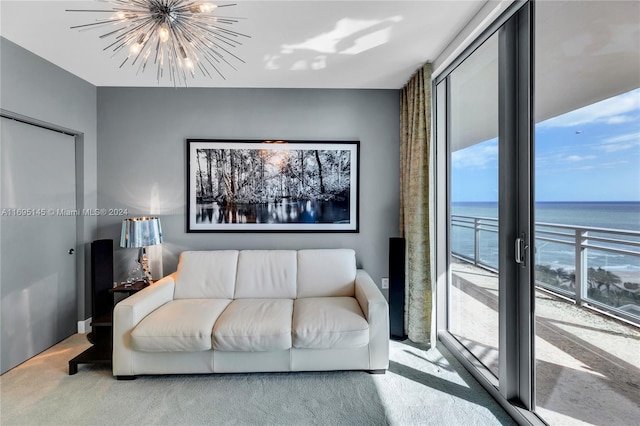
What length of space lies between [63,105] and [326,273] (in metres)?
2.98

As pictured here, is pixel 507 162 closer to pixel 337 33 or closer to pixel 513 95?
pixel 513 95

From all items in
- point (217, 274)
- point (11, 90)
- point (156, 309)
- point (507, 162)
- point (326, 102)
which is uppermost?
point (326, 102)

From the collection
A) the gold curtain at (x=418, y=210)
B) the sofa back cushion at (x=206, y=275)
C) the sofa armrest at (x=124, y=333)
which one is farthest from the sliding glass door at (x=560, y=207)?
the sofa armrest at (x=124, y=333)

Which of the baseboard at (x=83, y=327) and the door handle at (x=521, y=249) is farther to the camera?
the baseboard at (x=83, y=327)

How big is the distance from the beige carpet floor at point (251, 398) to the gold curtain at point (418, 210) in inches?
18.2

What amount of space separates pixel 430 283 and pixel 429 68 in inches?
78.1

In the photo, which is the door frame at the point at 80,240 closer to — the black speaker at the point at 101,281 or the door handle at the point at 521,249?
the black speaker at the point at 101,281

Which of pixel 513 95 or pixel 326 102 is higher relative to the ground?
pixel 326 102

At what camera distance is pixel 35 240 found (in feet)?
8.04

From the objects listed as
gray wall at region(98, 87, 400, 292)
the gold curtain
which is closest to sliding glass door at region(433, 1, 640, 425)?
the gold curtain

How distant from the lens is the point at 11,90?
2.19 meters

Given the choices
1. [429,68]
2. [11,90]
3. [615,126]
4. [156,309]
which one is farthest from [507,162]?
[11,90]

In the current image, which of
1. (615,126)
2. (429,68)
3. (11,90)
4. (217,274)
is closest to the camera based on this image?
(615,126)

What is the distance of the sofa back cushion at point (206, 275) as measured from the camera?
264 cm
